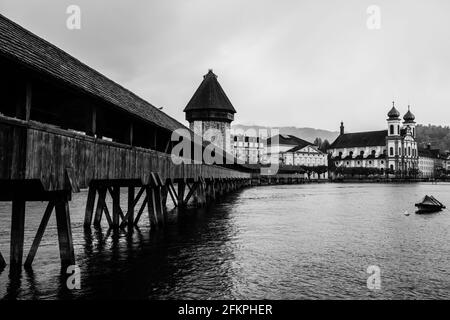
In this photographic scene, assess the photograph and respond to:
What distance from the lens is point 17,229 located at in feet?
31.6

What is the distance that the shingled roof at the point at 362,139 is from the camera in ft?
431

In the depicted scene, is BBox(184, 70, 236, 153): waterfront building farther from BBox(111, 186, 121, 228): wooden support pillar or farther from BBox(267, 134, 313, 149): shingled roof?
BBox(267, 134, 313, 149): shingled roof

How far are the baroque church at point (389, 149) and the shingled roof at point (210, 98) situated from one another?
7667 centimetres

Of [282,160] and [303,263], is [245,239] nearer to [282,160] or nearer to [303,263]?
[303,263]

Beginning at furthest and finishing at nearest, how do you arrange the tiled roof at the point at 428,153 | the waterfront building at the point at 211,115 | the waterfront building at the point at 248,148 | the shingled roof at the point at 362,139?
the tiled roof at the point at 428,153 → the shingled roof at the point at 362,139 → the waterfront building at the point at 248,148 → the waterfront building at the point at 211,115

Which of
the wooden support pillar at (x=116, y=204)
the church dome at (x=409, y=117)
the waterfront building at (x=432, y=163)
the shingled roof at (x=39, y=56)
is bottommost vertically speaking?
the wooden support pillar at (x=116, y=204)

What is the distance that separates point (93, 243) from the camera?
14.2 metres

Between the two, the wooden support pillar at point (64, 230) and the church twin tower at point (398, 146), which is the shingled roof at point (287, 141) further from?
the wooden support pillar at point (64, 230)

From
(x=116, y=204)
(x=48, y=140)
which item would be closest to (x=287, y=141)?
(x=116, y=204)

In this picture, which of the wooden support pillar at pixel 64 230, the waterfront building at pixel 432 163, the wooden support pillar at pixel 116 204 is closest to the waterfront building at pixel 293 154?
the waterfront building at pixel 432 163

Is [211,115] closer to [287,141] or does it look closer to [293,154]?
[293,154]
